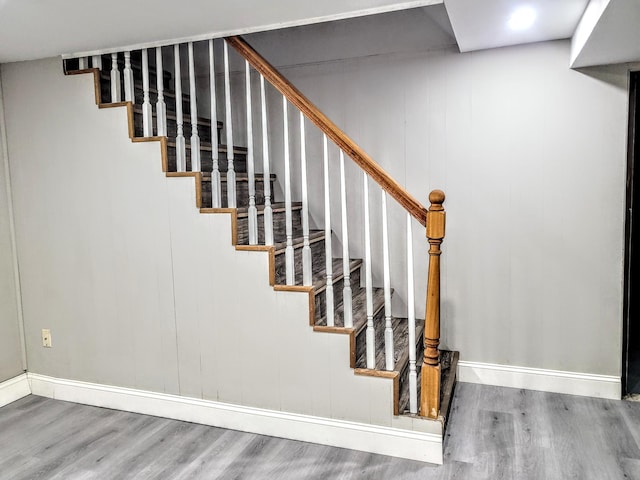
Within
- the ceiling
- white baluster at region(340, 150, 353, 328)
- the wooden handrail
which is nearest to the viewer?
the ceiling

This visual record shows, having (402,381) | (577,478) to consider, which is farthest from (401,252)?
(577,478)

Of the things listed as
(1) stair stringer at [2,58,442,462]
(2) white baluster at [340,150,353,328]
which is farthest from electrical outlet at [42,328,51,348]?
(2) white baluster at [340,150,353,328]

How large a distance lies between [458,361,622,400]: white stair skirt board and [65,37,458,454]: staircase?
7.5 inches

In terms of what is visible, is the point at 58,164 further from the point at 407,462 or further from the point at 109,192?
the point at 407,462

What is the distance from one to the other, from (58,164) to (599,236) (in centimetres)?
328

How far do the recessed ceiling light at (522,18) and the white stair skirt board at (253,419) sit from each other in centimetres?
204

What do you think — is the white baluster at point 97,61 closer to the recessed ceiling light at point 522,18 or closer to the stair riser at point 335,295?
the stair riser at point 335,295

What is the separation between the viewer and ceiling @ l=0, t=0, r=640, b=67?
87.0 inches

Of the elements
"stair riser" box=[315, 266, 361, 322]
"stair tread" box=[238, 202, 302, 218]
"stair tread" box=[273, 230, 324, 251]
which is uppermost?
"stair tread" box=[238, 202, 302, 218]

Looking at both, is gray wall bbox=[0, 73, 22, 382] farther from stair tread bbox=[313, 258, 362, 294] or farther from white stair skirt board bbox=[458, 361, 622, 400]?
white stair skirt board bbox=[458, 361, 622, 400]

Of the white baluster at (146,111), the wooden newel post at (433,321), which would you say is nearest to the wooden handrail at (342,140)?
the wooden newel post at (433,321)

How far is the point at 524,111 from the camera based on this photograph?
9.88 ft

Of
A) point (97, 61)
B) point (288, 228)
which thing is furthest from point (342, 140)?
point (97, 61)

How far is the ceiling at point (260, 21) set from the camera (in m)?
2.21
